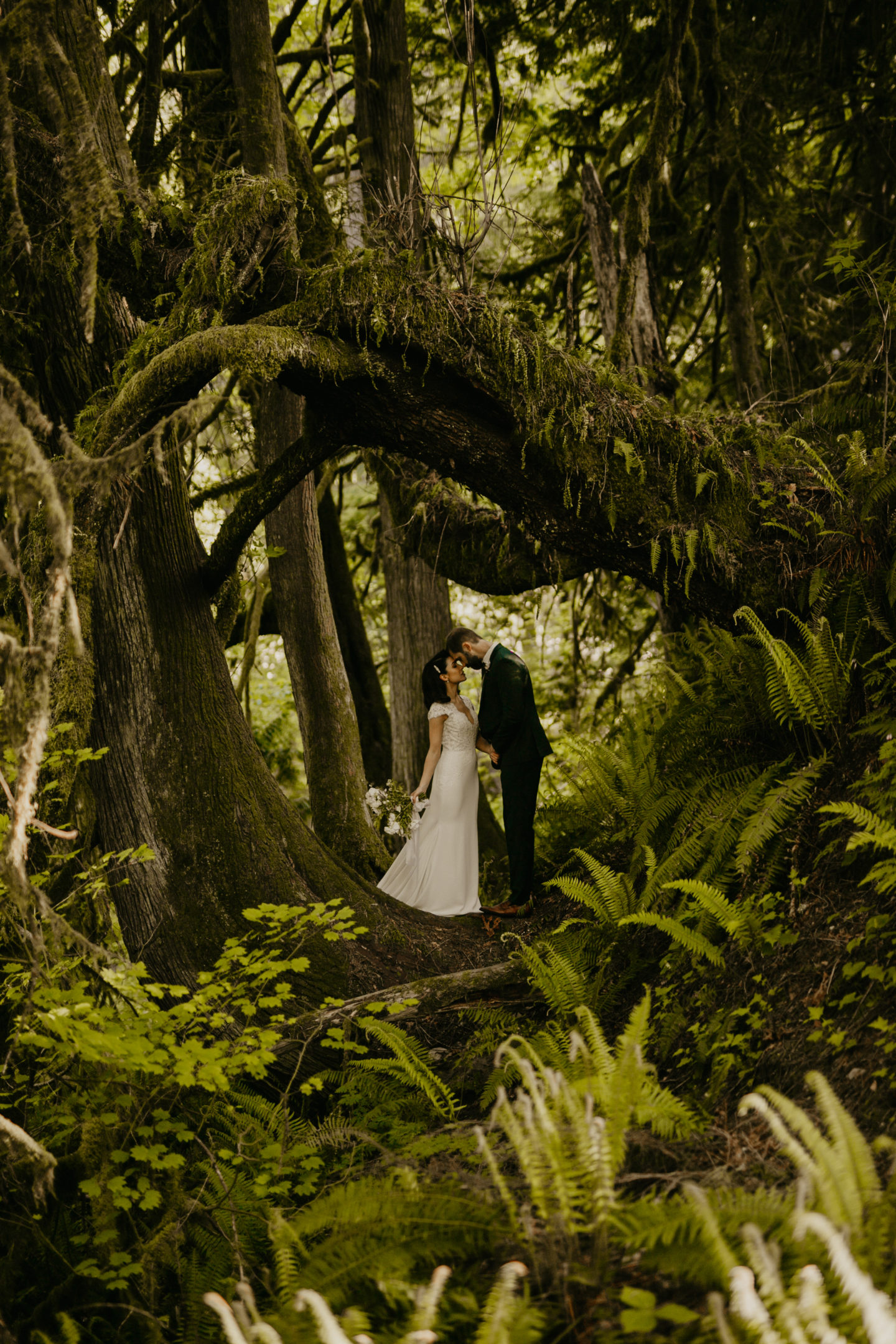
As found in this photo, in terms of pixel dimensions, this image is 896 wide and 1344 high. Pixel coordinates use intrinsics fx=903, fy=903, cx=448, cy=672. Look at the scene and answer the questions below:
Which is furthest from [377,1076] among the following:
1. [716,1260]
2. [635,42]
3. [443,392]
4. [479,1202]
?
[635,42]

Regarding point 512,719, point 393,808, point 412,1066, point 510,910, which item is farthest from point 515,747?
point 412,1066

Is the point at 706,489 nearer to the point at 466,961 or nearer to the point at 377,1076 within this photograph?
the point at 466,961

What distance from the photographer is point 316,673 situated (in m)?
7.43

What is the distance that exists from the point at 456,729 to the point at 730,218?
5430 millimetres

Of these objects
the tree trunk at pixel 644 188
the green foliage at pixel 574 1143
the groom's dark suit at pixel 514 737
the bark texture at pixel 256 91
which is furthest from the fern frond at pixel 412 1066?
the bark texture at pixel 256 91

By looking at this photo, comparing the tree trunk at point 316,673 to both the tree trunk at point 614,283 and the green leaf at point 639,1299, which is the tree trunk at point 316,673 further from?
the green leaf at point 639,1299

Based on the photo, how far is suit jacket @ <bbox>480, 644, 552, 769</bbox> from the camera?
21.7 ft

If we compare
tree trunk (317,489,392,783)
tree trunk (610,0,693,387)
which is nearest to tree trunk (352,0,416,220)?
tree trunk (610,0,693,387)

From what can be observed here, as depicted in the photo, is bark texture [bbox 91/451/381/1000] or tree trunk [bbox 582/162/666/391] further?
tree trunk [bbox 582/162/666/391]

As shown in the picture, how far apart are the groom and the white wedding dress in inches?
25.4

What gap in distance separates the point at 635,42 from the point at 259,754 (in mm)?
7378

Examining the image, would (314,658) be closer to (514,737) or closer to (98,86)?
(514,737)

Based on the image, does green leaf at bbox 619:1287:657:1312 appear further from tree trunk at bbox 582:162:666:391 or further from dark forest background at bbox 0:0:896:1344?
tree trunk at bbox 582:162:666:391

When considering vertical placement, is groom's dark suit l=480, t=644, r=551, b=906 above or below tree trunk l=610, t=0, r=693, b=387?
below
